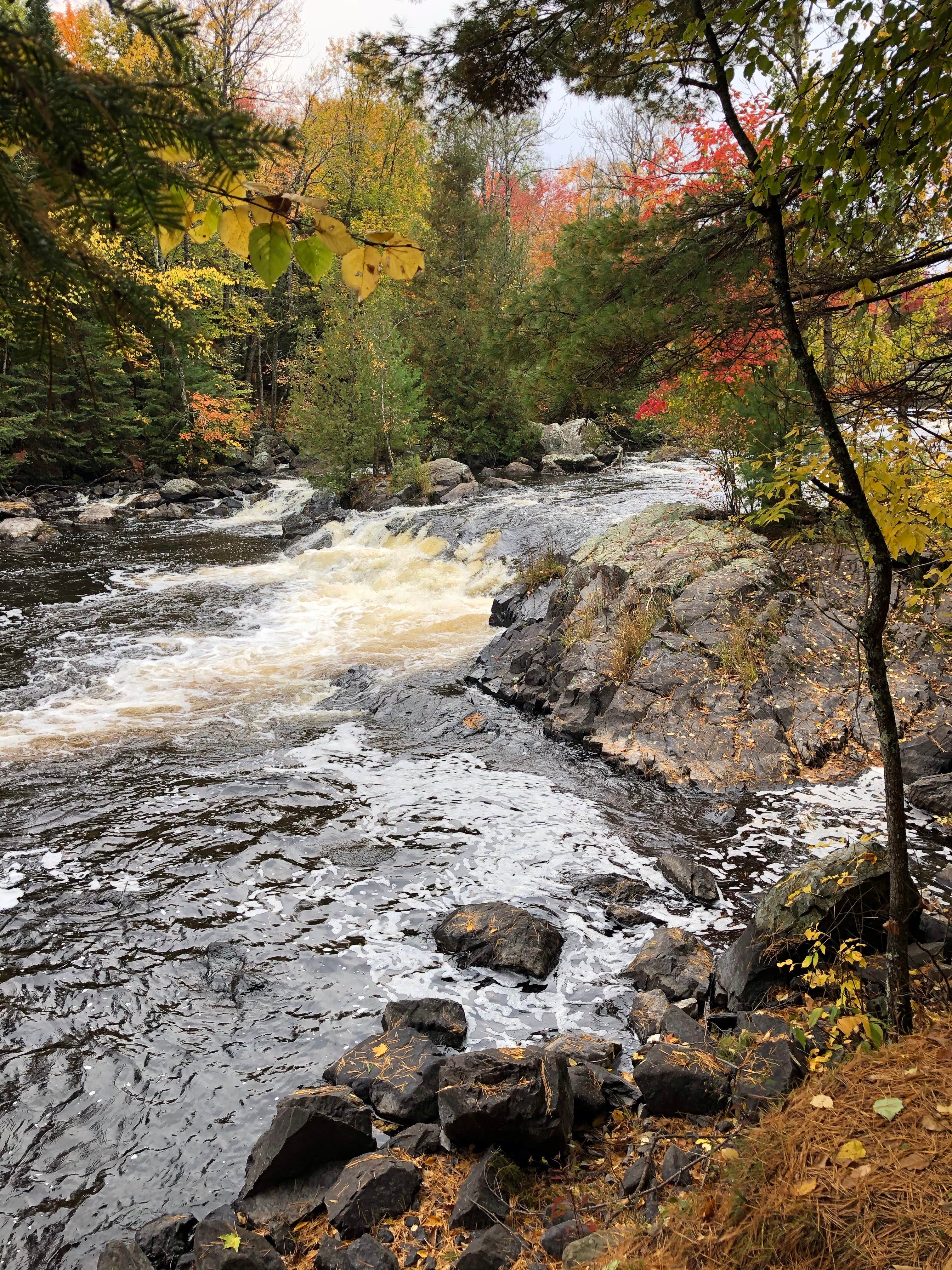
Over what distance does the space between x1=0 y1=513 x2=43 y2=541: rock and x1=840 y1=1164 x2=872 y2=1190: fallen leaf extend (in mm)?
19382

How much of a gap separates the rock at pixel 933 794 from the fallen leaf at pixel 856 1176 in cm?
400

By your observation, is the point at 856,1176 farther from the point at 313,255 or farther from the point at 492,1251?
the point at 313,255

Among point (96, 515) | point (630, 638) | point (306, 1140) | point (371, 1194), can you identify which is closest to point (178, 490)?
point (96, 515)

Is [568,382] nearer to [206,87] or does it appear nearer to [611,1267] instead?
[206,87]

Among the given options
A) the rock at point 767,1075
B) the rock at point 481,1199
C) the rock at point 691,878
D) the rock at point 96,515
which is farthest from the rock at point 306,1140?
the rock at point 96,515

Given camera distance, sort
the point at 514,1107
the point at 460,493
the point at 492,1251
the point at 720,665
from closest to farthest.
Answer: the point at 492,1251 < the point at 514,1107 < the point at 720,665 < the point at 460,493

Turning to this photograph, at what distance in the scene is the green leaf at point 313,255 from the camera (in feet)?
4.46

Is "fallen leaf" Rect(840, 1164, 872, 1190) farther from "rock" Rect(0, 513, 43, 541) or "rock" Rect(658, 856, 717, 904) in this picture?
"rock" Rect(0, 513, 43, 541)

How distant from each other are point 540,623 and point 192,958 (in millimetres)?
6198

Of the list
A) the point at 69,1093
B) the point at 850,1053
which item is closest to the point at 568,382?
the point at 850,1053

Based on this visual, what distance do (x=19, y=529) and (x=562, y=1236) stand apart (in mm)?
18986

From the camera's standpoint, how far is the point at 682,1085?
3072 millimetres

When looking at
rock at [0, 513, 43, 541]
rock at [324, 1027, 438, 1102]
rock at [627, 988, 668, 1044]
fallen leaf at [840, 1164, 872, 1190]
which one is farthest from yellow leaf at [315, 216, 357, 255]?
rock at [0, 513, 43, 541]

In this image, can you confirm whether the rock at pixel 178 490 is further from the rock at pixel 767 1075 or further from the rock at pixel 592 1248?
the rock at pixel 592 1248
